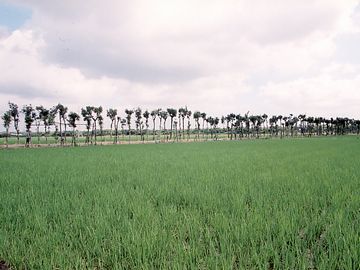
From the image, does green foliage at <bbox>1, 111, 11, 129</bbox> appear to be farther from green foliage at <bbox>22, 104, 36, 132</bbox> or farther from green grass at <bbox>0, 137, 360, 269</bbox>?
green grass at <bbox>0, 137, 360, 269</bbox>

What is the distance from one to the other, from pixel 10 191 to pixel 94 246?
462 cm

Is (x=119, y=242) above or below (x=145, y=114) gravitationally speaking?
below

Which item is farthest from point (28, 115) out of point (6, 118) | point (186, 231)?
point (186, 231)

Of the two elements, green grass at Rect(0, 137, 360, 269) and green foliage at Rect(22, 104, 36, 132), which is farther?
green foliage at Rect(22, 104, 36, 132)

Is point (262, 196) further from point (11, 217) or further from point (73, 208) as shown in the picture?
point (11, 217)

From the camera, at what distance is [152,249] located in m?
2.81

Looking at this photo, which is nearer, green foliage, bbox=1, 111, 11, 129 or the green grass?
the green grass

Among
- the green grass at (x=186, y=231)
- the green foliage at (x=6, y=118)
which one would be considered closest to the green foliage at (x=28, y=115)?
the green foliage at (x=6, y=118)

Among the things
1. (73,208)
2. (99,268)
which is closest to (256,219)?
(99,268)

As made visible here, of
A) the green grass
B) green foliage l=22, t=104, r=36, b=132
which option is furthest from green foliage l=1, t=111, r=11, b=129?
the green grass

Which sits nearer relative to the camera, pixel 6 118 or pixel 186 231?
pixel 186 231

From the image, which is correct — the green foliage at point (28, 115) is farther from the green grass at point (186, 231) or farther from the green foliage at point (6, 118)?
the green grass at point (186, 231)

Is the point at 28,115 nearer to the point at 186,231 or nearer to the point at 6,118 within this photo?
the point at 6,118

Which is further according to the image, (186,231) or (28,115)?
(28,115)
